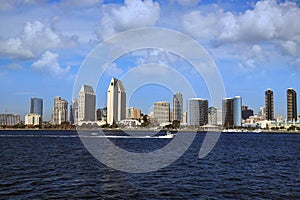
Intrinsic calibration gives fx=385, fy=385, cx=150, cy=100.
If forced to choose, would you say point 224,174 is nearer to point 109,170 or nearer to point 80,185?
point 109,170

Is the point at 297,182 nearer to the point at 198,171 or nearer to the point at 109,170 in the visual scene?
the point at 198,171

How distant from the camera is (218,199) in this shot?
2956 centimetres

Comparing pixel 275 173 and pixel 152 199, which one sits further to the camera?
pixel 275 173

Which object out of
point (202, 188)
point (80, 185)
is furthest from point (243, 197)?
point (80, 185)

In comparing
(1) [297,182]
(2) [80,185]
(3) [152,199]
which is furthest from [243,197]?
(2) [80,185]

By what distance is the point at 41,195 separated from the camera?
30453 millimetres

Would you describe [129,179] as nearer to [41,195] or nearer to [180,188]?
[180,188]

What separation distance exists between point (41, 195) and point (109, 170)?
16.5 m

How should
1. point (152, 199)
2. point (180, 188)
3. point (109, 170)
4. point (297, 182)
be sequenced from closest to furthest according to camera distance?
point (152, 199), point (180, 188), point (297, 182), point (109, 170)

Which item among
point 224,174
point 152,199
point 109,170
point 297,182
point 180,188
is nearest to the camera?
point 152,199

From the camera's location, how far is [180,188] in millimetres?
34219

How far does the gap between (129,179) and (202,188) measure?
817 centimetres

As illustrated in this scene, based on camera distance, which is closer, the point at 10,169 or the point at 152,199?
the point at 152,199

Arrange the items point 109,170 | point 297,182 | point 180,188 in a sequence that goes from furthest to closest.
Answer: point 109,170, point 297,182, point 180,188
